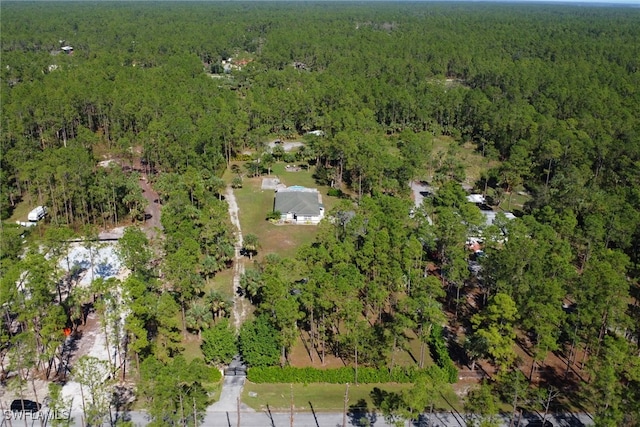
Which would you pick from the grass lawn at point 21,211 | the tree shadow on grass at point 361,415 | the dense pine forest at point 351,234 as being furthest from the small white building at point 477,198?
the grass lawn at point 21,211

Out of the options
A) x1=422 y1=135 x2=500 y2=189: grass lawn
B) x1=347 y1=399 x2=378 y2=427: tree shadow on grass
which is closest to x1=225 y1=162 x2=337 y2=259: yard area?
x1=422 y1=135 x2=500 y2=189: grass lawn

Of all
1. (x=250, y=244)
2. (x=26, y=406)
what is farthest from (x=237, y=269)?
(x=26, y=406)

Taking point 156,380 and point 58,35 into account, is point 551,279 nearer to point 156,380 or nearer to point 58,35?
point 156,380

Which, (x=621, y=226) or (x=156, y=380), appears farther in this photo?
(x=621, y=226)

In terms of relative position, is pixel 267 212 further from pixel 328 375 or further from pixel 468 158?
pixel 468 158

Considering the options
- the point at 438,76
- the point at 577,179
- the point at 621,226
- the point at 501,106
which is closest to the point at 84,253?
the point at 621,226

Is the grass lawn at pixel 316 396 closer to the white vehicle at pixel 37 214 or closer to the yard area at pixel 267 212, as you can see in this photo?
the yard area at pixel 267 212
